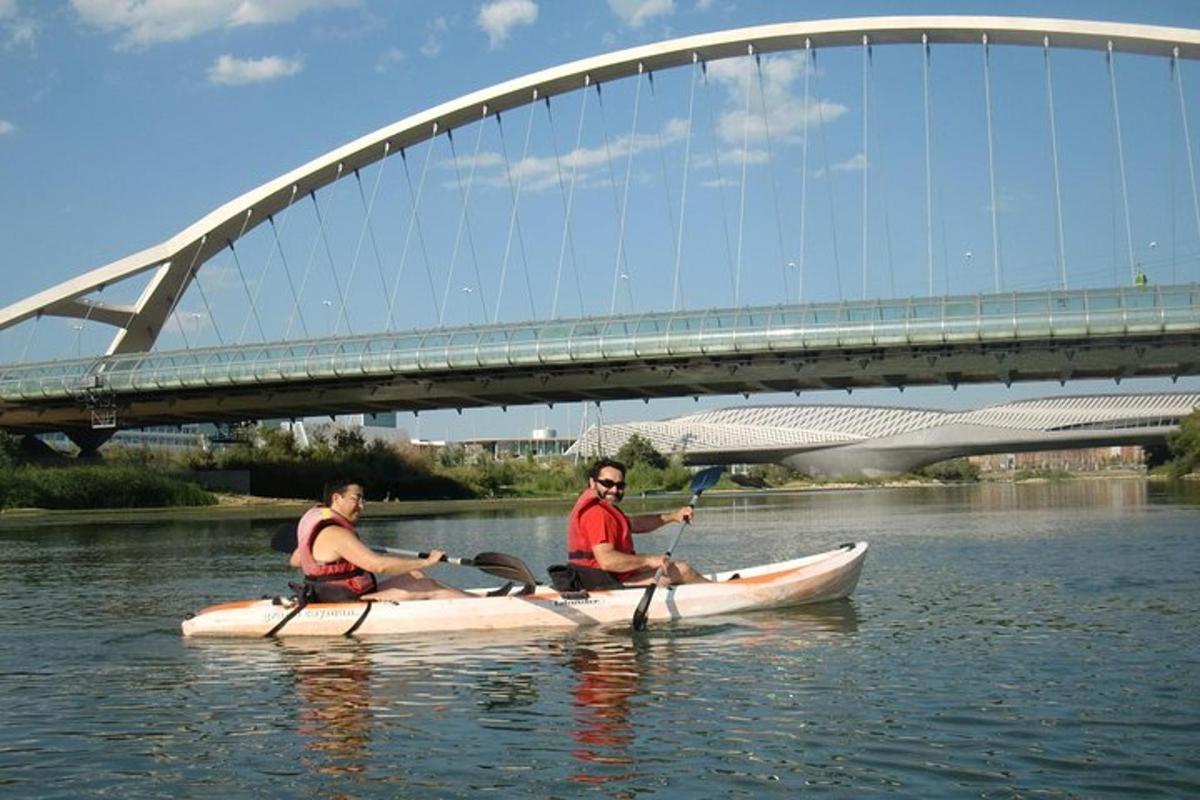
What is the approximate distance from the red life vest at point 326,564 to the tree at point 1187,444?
2685 inches

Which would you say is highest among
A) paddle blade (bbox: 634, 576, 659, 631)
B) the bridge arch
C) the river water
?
the bridge arch

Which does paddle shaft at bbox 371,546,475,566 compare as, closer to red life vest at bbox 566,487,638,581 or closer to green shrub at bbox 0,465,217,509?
red life vest at bbox 566,487,638,581

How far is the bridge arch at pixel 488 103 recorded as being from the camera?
43.8m

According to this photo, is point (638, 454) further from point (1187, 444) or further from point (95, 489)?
point (95, 489)

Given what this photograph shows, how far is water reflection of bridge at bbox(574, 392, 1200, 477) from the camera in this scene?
120 metres

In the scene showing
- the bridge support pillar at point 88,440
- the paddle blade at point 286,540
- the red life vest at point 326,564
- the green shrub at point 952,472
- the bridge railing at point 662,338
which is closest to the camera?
the red life vest at point 326,564

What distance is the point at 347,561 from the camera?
12859 mm

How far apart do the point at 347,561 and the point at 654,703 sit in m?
4.67

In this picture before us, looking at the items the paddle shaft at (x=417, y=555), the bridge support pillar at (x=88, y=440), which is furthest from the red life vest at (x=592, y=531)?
the bridge support pillar at (x=88, y=440)

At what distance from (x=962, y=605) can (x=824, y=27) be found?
34564 mm

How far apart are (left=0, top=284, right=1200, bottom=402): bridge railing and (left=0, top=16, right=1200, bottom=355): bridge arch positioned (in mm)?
7541

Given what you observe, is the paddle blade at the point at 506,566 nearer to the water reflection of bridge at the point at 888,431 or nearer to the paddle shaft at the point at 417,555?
the paddle shaft at the point at 417,555

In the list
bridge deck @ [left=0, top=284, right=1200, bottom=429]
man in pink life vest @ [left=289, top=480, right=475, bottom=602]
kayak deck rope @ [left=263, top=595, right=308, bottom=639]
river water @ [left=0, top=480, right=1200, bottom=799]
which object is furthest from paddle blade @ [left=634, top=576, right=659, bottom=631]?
bridge deck @ [left=0, top=284, right=1200, bottom=429]

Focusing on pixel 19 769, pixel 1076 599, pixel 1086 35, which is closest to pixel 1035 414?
pixel 1086 35
